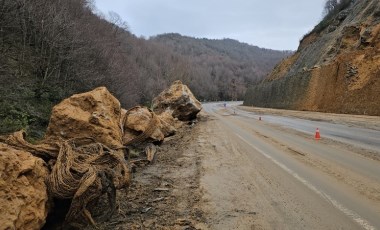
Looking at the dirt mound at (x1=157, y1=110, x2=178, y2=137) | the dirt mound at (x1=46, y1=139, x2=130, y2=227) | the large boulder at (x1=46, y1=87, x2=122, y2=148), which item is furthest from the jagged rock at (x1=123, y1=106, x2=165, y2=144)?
the dirt mound at (x1=46, y1=139, x2=130, y2=227)

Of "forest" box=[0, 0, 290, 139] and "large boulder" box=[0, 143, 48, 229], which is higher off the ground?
"forest" box=[0, 0, 290, 139]

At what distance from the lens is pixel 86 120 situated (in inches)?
344

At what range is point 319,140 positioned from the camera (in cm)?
1312

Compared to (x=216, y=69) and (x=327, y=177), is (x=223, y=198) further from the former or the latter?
(x=216, y=69)

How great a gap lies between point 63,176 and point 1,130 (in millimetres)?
7425

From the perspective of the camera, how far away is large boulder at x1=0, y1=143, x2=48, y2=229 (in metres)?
3.85

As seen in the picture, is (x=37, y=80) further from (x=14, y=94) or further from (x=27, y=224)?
(x=27, y=224)

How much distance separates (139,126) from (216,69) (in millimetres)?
153748

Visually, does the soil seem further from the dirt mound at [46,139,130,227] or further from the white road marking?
the white road marking

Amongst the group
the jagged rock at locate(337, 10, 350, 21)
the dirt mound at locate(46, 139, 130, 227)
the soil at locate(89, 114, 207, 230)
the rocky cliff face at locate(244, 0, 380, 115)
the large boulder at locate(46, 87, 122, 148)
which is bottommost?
the soil at locate(89, 114, 207, 230)

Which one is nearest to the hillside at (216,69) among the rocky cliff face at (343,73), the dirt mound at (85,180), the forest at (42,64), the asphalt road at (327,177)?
the rocky cliff face at (343,73)

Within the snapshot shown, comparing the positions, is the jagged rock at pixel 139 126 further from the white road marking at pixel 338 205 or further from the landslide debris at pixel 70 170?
the white road marking at pixel 338 205

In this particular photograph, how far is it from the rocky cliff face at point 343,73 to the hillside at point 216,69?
6942cm

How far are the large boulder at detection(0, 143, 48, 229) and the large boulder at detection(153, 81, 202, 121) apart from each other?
17.1 meters
